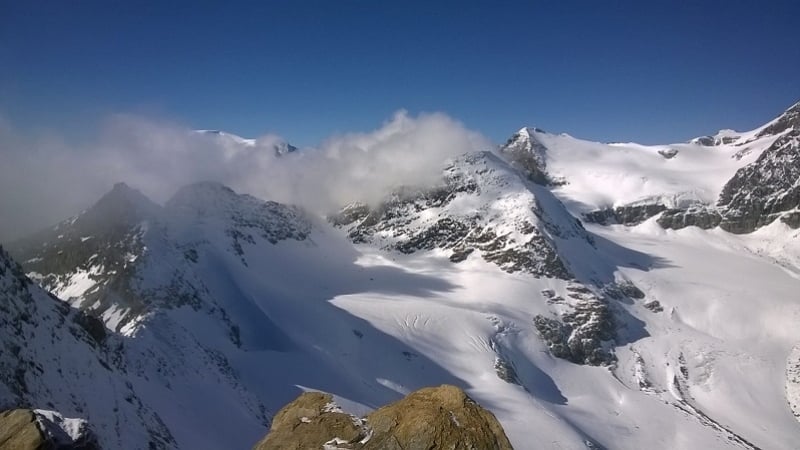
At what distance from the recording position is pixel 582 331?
111000 mm

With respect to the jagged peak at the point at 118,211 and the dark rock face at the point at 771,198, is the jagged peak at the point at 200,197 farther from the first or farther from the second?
the dark rock face at the point at 771,198

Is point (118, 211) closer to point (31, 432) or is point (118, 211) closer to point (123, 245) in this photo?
point (123, 245)

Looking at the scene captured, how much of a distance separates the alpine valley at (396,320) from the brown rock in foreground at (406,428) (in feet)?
8.40

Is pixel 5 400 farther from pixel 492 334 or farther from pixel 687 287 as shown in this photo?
pixel 687 287

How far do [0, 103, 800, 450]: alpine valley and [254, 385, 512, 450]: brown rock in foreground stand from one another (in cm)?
256

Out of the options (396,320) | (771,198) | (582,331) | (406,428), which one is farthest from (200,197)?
(771,198)

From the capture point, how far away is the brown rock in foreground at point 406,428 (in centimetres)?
1053

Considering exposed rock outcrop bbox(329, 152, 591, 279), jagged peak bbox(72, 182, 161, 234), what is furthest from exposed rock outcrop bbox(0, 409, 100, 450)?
exposed rock outcrop bbox(329, 152, 591, 279)

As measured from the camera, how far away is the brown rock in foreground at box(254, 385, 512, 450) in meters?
10.5

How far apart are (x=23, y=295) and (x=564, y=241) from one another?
442 feet

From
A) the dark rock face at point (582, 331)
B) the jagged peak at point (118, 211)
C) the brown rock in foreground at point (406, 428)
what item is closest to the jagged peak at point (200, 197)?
the jagged peak at point (118, 211)

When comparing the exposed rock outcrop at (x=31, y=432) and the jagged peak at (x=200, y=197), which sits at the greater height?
the jagged peak at (x=200, y=197)

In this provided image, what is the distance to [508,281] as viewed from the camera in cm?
12425

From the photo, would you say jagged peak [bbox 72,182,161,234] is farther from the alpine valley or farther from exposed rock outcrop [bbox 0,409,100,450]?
exposed rock outcrop [bbox 0,409,100,450]
